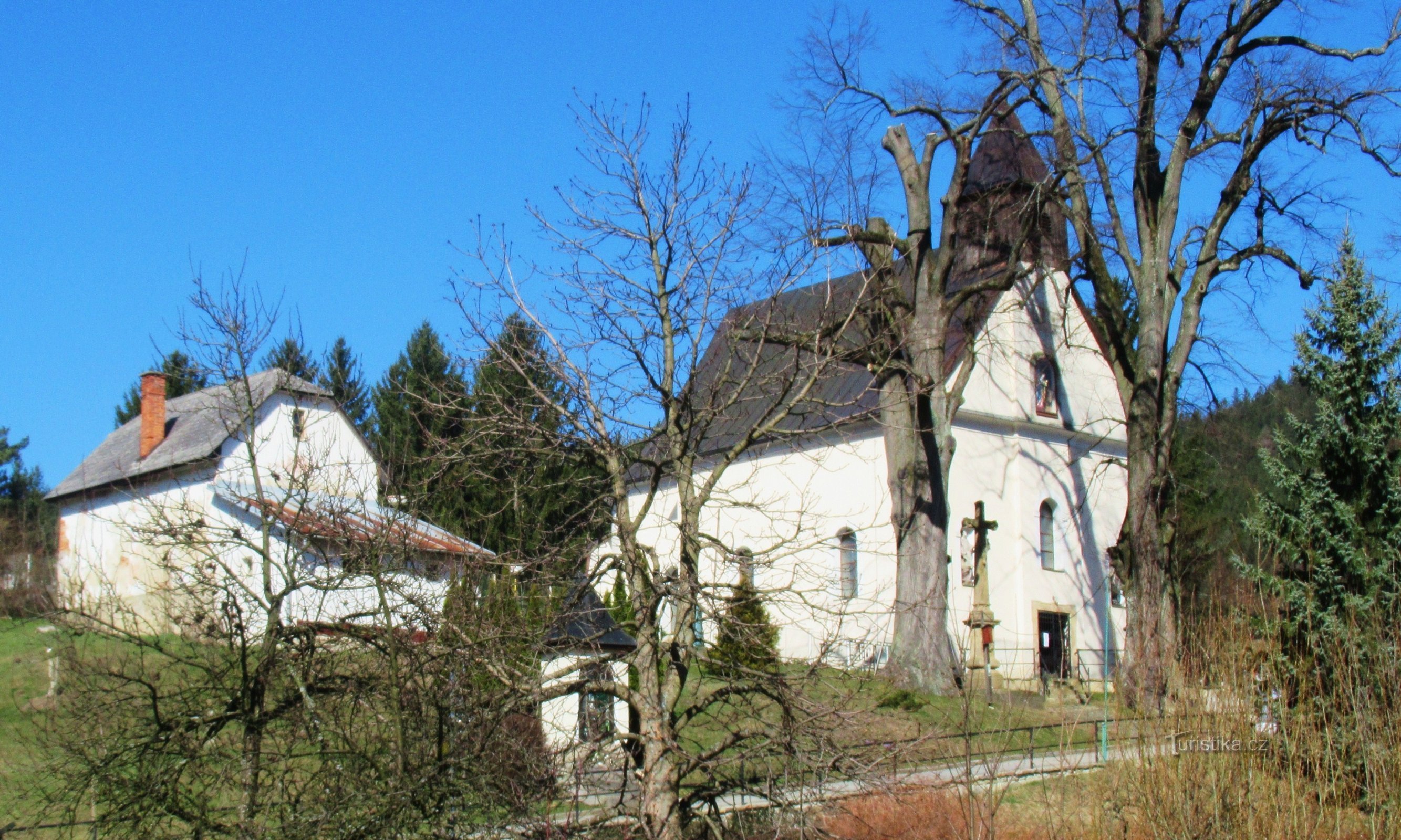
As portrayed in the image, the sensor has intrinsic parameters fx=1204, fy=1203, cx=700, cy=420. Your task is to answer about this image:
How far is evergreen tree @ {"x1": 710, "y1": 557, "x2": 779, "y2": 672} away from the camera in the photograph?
9125 mm

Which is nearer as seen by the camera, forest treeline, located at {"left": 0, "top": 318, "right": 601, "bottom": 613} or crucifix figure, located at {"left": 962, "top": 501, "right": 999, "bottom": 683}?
forest treeline, located at {"left": 0, "top": 318, "right": 601, "bottom": 613}

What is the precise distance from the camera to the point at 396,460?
11.1 m

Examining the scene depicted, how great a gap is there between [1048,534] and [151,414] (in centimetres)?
2544

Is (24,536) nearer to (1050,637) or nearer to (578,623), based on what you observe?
(578,623)

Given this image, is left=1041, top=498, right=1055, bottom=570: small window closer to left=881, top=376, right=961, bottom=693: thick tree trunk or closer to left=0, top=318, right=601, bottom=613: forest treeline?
left=881, top=376, right=961, bottom=693: thick tree trunk

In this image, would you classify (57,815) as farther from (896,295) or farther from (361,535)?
(896,295)

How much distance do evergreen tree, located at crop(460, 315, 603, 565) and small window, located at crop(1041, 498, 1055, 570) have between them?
22.6m

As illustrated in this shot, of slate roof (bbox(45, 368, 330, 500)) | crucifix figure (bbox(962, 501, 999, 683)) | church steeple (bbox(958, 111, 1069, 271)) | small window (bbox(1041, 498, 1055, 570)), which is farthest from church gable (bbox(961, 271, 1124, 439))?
slate roof (bbox(45, 368, 330, 500))

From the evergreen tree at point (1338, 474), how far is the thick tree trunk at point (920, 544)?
26.9 ft

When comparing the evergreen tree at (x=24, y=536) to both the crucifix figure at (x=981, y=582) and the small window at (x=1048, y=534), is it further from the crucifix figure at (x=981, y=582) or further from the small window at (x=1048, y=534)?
the small window at (x=1048, y=534)

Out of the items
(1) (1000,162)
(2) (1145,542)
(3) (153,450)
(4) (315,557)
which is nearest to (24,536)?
(3) (153,450)

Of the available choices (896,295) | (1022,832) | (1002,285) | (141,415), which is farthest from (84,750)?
(141,415)

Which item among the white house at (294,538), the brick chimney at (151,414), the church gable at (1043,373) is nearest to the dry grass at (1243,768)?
the white house at (294,538)

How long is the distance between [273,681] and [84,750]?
140 cm
